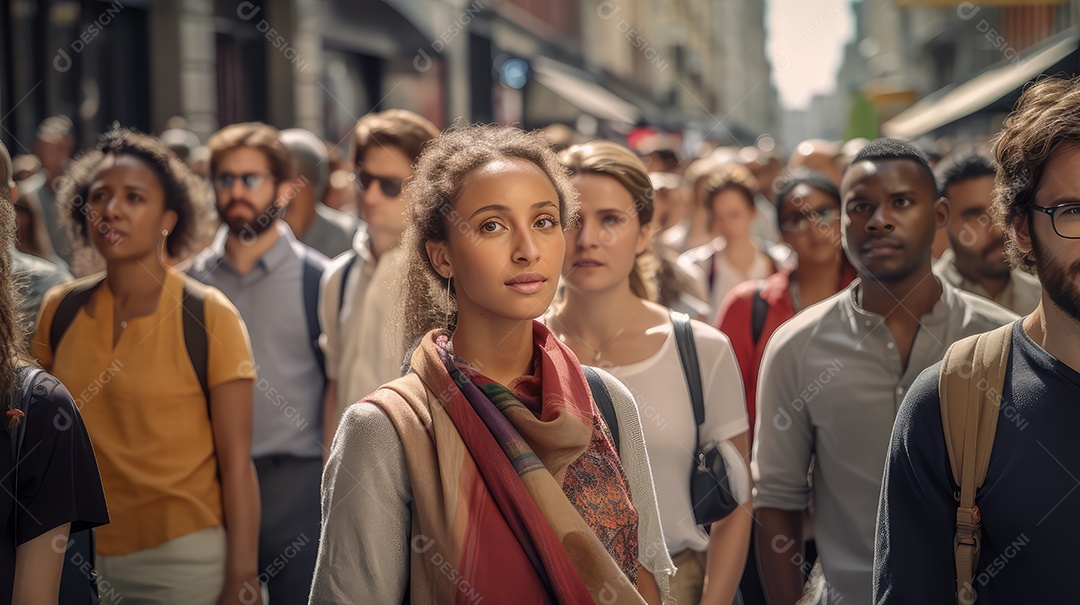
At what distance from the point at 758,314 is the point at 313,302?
193cm

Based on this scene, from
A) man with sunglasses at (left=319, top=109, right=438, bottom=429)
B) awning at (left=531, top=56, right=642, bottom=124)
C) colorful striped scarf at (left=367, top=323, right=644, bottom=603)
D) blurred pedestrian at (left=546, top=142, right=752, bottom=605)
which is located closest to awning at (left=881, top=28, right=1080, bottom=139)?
awning at (left=531, top=56, right=642, bottom=124)

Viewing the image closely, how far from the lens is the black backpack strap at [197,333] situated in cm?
410

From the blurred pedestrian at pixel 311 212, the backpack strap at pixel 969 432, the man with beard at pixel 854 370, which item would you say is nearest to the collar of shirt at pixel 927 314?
the man with beard at pixel 854 370

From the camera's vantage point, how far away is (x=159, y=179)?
4379 millimetres

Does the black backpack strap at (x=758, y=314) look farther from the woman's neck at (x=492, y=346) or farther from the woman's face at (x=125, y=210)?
the woman's neck at (x=492, y=346)

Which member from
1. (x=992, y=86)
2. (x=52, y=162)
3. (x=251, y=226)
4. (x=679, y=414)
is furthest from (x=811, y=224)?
(x=992, y=86)

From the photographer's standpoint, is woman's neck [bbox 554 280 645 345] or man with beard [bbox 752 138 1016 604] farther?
woman's neck [bbox 554 280 645 345]

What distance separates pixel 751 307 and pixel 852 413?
5.28 feet

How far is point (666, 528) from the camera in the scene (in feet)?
11.7

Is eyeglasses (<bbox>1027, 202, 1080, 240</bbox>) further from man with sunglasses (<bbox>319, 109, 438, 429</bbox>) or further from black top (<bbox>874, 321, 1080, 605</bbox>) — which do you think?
man with sunglasses (<bbox>319, 109, 438, 429</bbox>)

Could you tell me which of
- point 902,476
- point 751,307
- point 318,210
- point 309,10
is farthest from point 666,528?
point 309,10

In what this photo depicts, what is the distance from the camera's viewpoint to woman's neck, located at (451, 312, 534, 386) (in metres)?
2.67

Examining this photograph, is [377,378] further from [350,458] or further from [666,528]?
[350,458]

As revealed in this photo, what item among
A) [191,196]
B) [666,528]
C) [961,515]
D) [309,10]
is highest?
[309,10]
